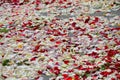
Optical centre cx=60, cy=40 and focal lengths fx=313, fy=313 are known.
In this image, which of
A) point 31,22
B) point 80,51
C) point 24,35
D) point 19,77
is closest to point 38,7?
point 31,22

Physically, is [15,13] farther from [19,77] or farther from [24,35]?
[19,77]

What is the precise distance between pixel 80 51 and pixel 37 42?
149cm

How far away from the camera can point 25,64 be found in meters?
7.55

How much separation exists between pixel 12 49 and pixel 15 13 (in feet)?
12.4

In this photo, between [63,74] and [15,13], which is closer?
[63,74]

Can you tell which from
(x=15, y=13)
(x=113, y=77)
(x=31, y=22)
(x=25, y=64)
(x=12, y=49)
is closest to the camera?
(x=113, y=77)

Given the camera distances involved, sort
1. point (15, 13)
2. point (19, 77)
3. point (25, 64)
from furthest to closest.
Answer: point (15, 13) < point (25, 64) < point (19, 77)

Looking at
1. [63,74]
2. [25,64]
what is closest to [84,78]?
[63,74]

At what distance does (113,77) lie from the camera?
6375 millimetres

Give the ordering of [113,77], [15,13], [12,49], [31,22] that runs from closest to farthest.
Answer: [113,77]
[12,49]
[31,22]
[15,13]

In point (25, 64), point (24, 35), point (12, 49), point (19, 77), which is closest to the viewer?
point (19, 77)

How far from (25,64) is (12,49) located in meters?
1.10

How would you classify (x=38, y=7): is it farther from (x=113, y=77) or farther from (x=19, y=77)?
(x=113, y=77)

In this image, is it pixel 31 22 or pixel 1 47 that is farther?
pixel 31 22
